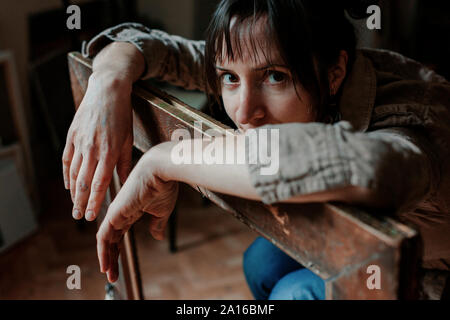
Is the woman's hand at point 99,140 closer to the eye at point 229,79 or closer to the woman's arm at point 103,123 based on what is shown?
the woman's arm at point 103,123

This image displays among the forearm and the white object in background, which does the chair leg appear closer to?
the white object in background

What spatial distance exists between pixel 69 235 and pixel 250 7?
184 cm

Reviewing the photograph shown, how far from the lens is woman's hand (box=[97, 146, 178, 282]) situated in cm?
62

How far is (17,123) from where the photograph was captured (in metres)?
2.19

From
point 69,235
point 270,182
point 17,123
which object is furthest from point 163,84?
point 270,182

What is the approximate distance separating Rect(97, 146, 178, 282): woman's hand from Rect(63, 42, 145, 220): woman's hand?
0.05 m

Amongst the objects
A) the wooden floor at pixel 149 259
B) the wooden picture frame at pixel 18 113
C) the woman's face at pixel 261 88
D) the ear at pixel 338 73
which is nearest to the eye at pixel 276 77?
the woman's face at pixel 261 88

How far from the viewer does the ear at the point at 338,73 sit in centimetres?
84

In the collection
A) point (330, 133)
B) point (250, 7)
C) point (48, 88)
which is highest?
point (250, 7)

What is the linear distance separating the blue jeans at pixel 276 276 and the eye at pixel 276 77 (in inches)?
17.2

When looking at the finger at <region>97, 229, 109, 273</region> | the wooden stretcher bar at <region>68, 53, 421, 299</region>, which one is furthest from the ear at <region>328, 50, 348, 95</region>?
the finger at <region>97, 229, 109, 273</region>

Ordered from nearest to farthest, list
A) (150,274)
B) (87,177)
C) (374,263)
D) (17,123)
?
(374,263) → (87,177) → (150,274) → (17,123)

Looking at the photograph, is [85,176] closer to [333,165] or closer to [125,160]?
[125,160]
